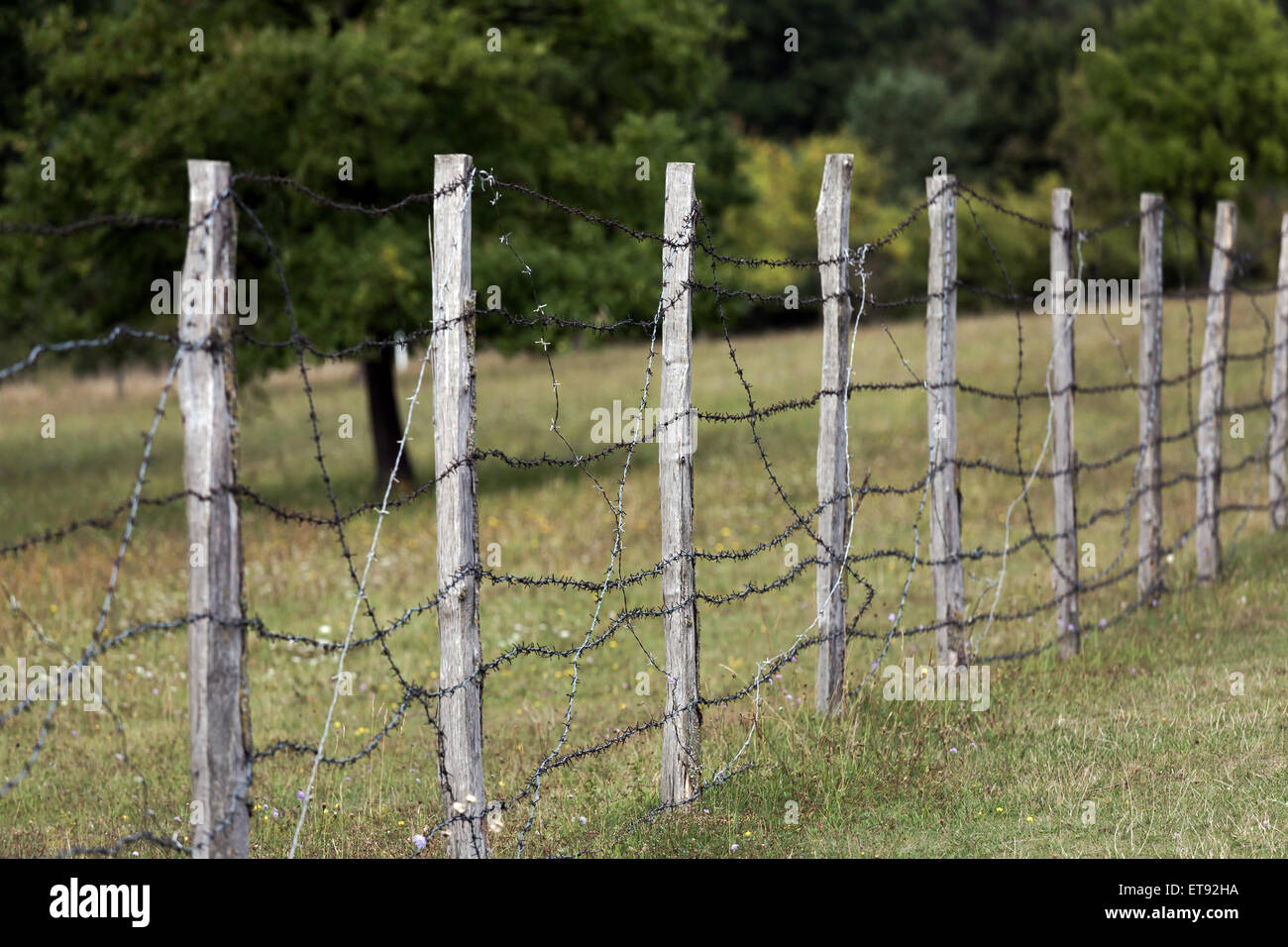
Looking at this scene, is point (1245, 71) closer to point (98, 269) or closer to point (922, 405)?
point (922, 405)

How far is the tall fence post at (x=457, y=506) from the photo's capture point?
187 inches

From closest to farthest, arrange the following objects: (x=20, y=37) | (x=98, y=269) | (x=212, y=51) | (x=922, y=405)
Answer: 1. (x=212, y=51)
2. (x=98, y=269)
3. (x=20, y=37)
4. (x=922, y=405)

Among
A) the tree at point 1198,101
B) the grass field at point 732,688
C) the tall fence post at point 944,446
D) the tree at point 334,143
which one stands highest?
the tree at point 1198,101

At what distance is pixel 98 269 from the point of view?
59.1 ft

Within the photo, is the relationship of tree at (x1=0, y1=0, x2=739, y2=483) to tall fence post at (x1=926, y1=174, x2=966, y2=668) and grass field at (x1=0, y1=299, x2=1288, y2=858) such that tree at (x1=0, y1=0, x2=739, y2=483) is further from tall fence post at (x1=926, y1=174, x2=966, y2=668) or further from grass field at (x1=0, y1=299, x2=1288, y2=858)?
tall fence post at (x1=926, y1=174, x2=966, y2=668)

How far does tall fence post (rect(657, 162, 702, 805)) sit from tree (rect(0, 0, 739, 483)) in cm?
1041

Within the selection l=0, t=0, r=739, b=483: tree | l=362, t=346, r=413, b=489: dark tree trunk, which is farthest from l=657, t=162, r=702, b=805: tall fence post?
l=362, t=346, r=413, b=489: dark tree trunk

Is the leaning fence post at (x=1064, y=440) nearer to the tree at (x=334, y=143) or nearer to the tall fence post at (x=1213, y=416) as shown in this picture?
the tall fence post at (x=1213, y=416)

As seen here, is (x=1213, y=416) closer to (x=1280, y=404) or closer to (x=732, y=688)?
(x=1280, y=404)

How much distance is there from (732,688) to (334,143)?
33.7 ft

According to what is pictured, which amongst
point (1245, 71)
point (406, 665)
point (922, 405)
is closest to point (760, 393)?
point (922, 405)

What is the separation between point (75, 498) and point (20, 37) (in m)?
6.94

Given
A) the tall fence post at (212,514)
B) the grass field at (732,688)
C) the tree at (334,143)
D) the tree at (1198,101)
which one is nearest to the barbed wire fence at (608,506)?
the tall fence post at (212,514)

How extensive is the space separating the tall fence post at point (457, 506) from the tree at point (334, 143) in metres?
11.1
